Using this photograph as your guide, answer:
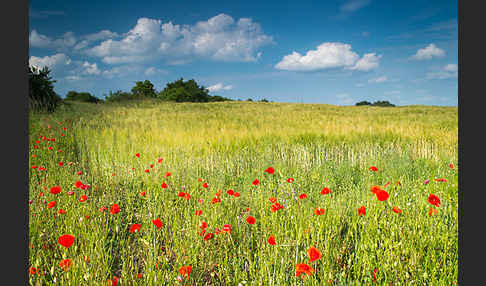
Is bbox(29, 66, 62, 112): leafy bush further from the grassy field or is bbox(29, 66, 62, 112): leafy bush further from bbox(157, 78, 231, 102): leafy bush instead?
bbox(157, 78, 231, 102): leafy bush

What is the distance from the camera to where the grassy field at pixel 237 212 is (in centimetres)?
157

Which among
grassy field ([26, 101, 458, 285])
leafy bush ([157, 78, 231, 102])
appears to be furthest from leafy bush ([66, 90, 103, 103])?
grassy field ([26, 101, 458, 285])

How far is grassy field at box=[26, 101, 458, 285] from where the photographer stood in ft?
5.15

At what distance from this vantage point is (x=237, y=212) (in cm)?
225

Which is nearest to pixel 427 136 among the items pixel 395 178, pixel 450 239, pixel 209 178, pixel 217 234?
pixel 395 178

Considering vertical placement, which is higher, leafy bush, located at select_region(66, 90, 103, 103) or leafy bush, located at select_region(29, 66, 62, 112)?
leafy bush, located at select_region(66, 90, 103, 103)

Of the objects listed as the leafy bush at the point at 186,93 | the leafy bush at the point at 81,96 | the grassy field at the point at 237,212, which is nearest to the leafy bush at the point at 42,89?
the grassy field at the point at 237,212

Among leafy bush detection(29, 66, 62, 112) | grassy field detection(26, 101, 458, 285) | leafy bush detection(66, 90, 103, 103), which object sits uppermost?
leafy bush detection(66, 90, 103, 103)

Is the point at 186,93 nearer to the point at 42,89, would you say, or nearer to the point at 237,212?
the point at 42,89

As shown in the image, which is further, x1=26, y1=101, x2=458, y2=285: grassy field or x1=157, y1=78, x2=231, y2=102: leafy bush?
x1=157, y1=78, x2=231, y2=102: leafy bush

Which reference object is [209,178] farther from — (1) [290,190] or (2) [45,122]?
(2) [45,122]

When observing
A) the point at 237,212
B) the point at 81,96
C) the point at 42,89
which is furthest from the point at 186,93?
the point at 237,212

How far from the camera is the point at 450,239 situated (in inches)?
71.4
